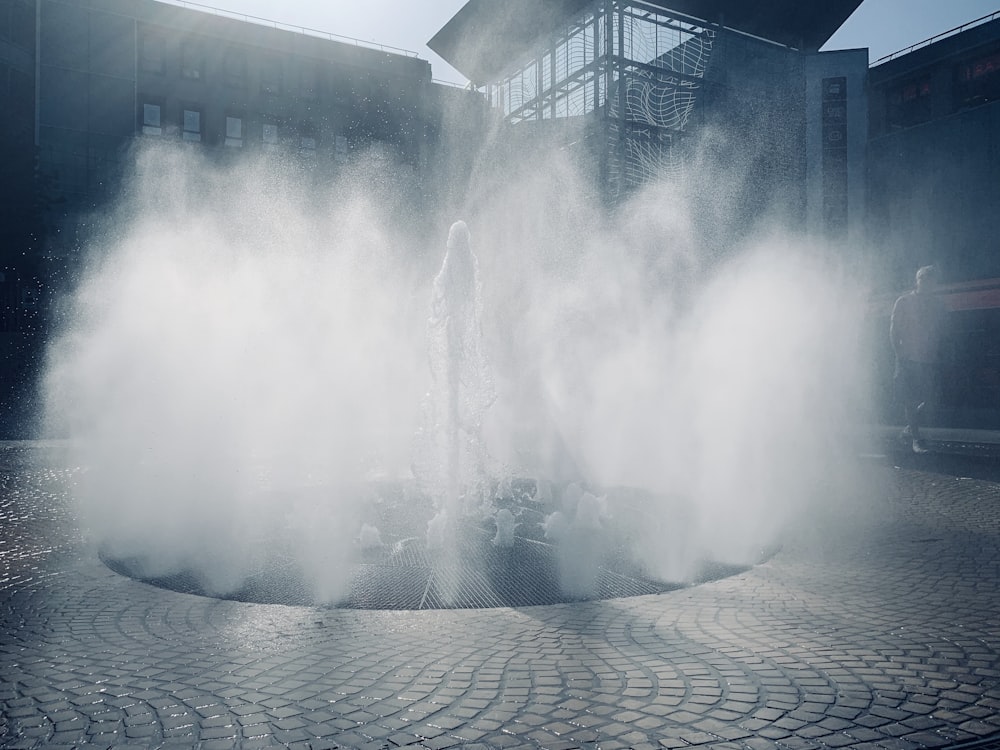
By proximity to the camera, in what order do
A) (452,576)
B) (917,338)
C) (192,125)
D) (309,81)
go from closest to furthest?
(452,576) → (917,338) → (192,125) → (309,81)

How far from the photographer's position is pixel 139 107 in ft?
111

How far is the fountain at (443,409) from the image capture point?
19.2 ft

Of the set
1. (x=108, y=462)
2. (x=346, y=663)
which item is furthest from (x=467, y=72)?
(x=346, y=663)

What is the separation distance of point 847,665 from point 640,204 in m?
19.6

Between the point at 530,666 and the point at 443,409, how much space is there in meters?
5.84

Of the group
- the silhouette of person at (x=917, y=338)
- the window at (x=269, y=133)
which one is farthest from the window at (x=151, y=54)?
the silhouette of person at (x=917, y=338)

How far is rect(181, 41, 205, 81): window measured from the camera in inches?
1373

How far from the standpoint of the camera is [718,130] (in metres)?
Result: 23.7

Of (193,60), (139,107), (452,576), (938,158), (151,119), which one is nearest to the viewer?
(452,576)

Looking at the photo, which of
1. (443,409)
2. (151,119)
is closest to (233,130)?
(151,119)

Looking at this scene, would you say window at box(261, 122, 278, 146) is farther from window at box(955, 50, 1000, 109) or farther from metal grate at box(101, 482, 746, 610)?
metal grate at box(101, 482, 746, 610)

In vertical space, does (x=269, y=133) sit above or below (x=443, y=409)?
above

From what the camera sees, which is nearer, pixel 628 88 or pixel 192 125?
pixel 628 88

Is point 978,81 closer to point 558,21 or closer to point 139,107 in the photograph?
point 558,21
